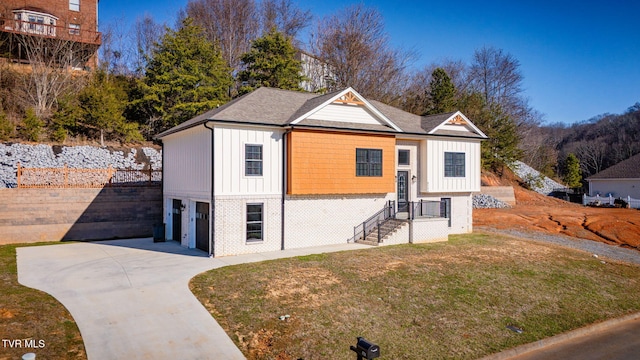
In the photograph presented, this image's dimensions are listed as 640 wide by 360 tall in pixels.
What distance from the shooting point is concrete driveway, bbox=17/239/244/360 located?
27.1ft

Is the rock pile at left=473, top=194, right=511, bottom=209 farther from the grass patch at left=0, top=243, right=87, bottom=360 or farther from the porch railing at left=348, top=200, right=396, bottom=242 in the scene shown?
the grass patch at left=0, top=243, right=87, bottom=360

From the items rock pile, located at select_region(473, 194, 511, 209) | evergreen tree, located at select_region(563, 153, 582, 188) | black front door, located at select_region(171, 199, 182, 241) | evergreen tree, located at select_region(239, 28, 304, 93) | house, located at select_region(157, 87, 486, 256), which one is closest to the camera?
house, located at select_region(157, 87, 486, 256)

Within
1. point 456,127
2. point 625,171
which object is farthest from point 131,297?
point 625,171

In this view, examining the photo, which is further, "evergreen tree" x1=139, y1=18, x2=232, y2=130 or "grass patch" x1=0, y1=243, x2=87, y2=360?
"evergreen tree" x1=139, y1=18, x2=232, y2=130

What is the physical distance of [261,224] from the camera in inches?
671

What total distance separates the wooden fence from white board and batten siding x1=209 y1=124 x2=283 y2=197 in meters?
8.51

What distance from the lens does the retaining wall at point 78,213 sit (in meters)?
18.8

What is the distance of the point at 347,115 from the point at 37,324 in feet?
45.5

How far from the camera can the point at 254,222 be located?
16891 mm

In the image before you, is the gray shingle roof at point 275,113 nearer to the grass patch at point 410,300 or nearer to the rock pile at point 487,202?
the grass patch at point 410,300

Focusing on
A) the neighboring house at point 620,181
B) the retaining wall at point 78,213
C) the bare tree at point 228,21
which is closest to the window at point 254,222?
the retaining wall at point 78,213

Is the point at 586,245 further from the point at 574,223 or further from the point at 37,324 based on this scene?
the point at 37,324

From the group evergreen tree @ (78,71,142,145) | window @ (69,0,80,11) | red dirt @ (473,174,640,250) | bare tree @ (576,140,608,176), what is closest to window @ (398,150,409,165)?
red dirt @ (473,174,640,250)

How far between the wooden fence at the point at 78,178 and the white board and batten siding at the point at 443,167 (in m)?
14.8
